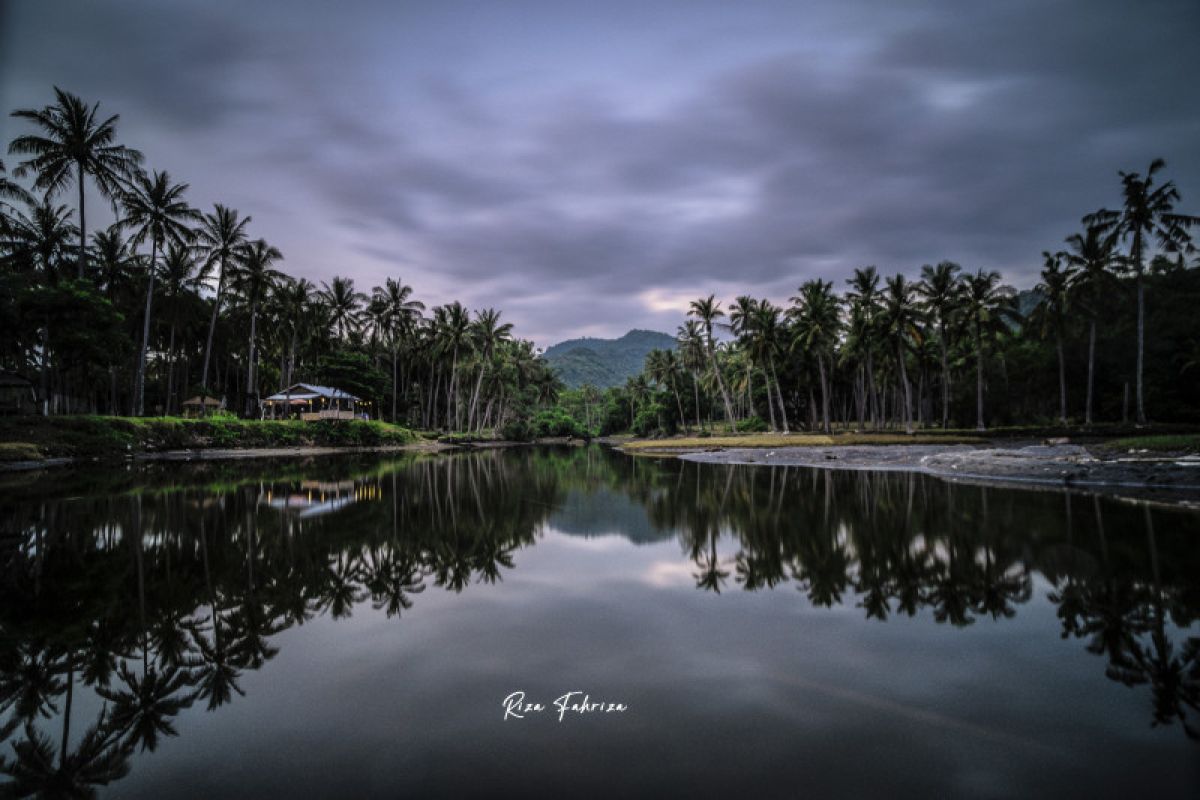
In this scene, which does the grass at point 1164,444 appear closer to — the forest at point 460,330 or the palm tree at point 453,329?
the forest at point 460,330

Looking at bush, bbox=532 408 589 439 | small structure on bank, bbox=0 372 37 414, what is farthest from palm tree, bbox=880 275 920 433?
small structure on bank, bbox=0 372 37 414

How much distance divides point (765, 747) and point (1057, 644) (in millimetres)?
4056

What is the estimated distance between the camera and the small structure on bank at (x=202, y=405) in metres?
46.2

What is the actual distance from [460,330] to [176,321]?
87.3ft

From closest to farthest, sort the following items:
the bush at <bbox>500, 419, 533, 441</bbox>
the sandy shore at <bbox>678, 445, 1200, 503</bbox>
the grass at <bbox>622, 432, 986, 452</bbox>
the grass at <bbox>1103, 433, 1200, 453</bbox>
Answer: the sandy shore at <bbox>678, 445, 1200, 503</bbox>
the grass at <bbox>1103, 433, 1200, 453</bbox>
the grass at <bbox>622, 432, 986, 452</bbox>
the bush at <bbox>500, 419, 533, 441</bbox>

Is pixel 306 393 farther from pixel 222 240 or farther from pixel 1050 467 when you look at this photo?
pixel 1050 467

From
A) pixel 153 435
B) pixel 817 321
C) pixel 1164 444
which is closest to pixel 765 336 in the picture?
pixel 817 321

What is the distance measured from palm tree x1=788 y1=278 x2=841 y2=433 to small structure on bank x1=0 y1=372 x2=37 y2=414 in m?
61.6

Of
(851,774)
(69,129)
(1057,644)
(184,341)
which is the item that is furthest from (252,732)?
(184,341)

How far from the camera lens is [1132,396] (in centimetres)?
4444

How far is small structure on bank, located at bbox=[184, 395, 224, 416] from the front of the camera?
46.2m

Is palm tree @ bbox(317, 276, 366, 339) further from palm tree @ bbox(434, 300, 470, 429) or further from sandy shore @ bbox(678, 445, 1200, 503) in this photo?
sandy shore @ bbox(678, 445, 1200, 503)

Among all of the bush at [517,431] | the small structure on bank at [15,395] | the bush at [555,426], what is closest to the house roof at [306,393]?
the small structure on bank at [15,395]

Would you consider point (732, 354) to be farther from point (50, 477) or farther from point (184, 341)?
point (50, 477)
